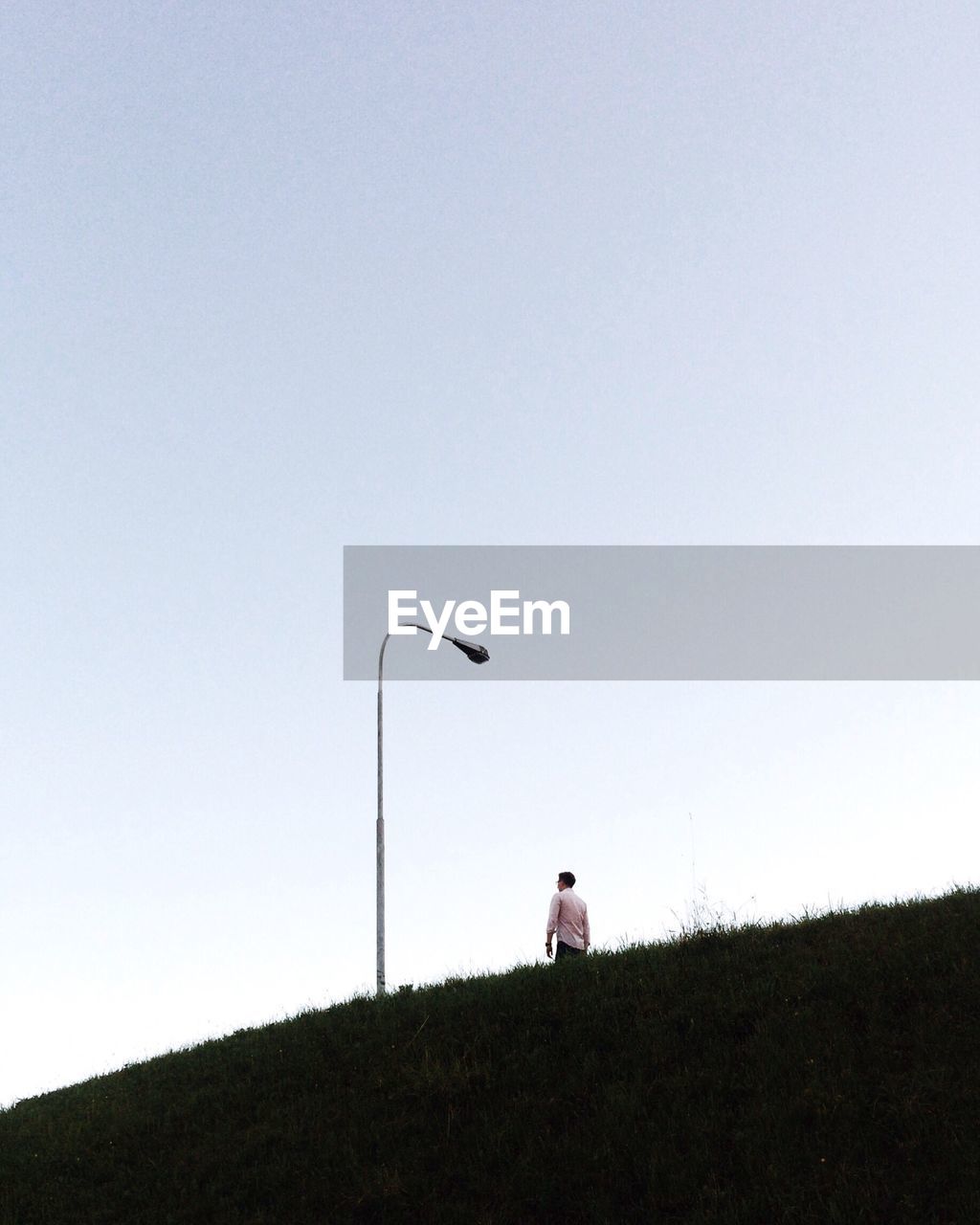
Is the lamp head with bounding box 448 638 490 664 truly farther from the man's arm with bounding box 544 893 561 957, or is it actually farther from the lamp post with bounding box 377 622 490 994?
the man's arm with bounding box 544 893 561 957

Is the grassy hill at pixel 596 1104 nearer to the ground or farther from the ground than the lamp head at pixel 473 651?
nearer to the ground

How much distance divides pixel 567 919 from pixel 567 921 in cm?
3

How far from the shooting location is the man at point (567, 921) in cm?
1638

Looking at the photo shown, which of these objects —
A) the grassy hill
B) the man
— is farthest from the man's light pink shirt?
the grassy hill

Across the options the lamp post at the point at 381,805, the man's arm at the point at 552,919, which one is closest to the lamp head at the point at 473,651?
the lamp post at the point at 381,805

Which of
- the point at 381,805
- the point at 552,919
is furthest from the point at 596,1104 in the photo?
the point at 381,805

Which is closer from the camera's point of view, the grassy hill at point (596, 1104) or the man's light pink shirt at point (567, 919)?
the grassy hill at point (596, 1104)

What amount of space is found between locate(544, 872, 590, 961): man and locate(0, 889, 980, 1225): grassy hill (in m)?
0.79

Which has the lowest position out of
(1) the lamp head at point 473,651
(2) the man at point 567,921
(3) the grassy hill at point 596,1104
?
(3) the grassy hill at point 596,1104

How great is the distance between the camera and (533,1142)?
35.0 ft

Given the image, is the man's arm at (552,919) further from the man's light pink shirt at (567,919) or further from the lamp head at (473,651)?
the lamp head at (473,651)

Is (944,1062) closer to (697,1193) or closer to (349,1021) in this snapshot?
(697,1193)

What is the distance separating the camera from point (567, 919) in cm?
1648

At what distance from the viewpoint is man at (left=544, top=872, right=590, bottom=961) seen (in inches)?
645
